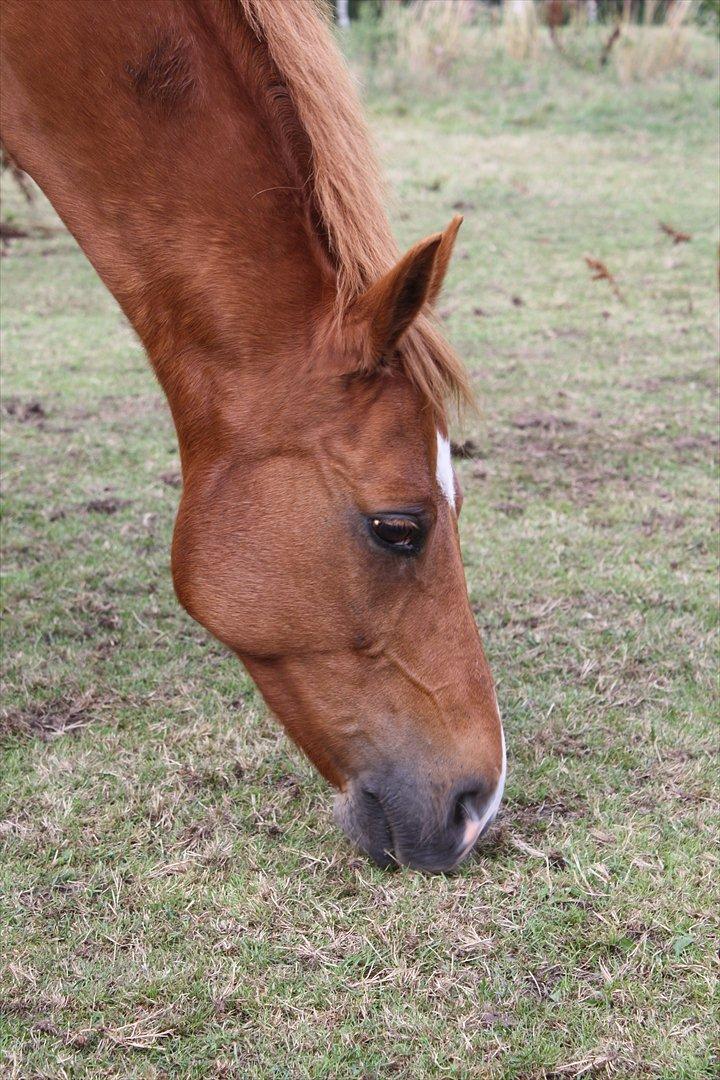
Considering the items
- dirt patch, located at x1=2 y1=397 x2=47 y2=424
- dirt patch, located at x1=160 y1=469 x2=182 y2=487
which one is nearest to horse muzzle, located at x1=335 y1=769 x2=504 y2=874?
dirt patch, located at x1=160 y1=469 x2=182 y2=487

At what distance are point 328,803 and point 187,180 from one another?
1422 mm

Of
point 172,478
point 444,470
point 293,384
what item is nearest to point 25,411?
point 172,478

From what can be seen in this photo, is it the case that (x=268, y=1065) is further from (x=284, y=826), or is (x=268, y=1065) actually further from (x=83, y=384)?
(x=83, y=384)

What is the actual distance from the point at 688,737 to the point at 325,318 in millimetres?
1558

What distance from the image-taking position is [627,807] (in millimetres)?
2398

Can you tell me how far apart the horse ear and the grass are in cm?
47

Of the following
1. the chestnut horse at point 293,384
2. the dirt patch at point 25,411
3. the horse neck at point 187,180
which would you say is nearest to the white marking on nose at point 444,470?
the chestnut horse at point 293,384

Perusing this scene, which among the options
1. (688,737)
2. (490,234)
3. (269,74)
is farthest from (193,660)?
(490,234)

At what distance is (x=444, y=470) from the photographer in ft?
6.22

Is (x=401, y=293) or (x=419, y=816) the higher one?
(x=401, y=293)

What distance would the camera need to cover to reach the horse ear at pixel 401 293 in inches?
64.3

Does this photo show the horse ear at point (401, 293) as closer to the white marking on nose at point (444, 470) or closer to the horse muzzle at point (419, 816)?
the white marking on nose at point (444, 470)

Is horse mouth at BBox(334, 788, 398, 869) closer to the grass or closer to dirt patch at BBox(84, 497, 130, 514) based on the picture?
the grass

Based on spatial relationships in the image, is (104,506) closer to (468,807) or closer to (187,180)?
(187,180)
